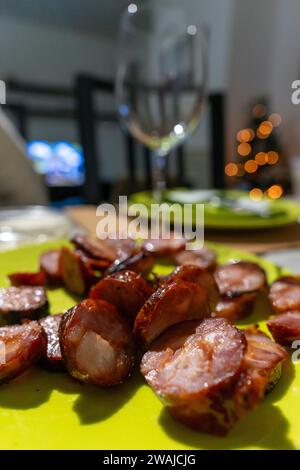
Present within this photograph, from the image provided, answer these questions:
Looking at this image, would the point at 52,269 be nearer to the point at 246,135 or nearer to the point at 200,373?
the point at 200,373

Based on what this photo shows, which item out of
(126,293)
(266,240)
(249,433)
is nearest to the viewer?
(249,433)

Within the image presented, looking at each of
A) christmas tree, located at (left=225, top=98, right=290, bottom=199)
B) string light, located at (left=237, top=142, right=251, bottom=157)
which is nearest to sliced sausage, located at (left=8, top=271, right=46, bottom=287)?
christmas tree, located at (left=225, top=98, right=290, bottom=199)

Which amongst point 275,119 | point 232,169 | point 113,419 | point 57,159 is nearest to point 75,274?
point 113,419

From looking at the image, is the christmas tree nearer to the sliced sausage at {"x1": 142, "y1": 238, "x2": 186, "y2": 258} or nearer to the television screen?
the sliced sausage at {"x1": 142, "y1": 238, "x2": 186, "y2": 258}

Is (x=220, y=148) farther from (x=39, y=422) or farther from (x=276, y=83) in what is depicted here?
(x=276, y=83)

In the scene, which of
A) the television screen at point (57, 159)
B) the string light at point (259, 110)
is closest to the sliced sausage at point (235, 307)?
the string light at point (259, 110)

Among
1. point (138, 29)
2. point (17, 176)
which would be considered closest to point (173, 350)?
point (138, 29)
